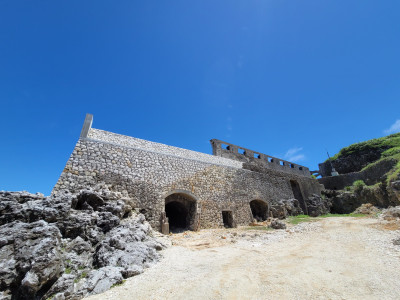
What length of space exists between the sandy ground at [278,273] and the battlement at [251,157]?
15.0 m

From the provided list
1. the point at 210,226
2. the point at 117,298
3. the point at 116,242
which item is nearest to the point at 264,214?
the point at 210,226

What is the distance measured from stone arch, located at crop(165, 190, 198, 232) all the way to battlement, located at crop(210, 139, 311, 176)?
8.95 metres

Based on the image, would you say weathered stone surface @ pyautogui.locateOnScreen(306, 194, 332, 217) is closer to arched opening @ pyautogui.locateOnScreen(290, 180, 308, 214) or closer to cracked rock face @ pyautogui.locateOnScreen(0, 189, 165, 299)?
arched opening @ pyautogui.locateOnScreen(290, 180, 308, 214)

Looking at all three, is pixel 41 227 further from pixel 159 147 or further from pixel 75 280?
pixel 159 147

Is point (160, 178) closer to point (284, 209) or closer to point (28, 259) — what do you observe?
point (28, 259)

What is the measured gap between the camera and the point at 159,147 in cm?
1280

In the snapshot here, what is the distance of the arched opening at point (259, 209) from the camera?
15349mm

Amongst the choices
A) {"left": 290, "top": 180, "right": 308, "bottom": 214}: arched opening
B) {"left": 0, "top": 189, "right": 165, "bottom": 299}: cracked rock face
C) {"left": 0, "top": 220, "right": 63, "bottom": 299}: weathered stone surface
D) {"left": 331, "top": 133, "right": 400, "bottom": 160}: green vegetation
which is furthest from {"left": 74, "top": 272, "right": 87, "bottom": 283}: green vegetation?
{"left": 331, "top": 133, "right": 400, "bottom": 160}: green vegetation

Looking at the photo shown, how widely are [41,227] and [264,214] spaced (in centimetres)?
1463

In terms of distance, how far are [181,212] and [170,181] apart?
291 centimetres

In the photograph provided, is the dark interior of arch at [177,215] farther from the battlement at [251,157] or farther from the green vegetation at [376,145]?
the green vegetation at [376,145]

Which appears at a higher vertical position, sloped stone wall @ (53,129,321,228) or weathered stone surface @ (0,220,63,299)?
sloped stone wall @ (53,129,321,228)

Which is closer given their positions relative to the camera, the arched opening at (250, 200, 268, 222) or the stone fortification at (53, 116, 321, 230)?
the stone fortification at (53, 116, 321, 230)

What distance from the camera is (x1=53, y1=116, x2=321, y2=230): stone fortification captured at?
9102 mm
